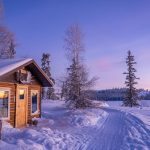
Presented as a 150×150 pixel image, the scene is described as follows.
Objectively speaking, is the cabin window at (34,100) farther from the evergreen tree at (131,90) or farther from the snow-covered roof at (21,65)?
the evergreen tree at (131,90)

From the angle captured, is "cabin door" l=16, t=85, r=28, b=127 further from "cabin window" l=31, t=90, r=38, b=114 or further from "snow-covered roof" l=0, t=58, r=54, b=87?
"snow-covered roof" l=0, t=58, r=54, b=87

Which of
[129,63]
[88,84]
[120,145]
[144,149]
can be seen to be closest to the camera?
[144,149]

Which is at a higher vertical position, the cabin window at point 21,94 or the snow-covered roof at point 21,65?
the snow-covered roof at point 21,65

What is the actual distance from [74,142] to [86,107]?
→ 20044mm

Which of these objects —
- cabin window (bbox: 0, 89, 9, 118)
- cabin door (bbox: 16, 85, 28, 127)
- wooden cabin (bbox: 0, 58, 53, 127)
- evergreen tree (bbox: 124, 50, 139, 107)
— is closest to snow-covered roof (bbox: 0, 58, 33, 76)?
wooden cabin (bbox: 0, 58, 53, 127)

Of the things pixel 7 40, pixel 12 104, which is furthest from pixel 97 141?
pixel 7 40

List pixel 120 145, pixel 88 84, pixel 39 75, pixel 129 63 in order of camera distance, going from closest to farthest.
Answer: pixel 120 145 → pixel 39 75 → pixel 88 84 → pixel 129 63

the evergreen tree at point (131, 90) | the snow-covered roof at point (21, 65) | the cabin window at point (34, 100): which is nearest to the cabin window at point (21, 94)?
the cabin window at point (34, 100)

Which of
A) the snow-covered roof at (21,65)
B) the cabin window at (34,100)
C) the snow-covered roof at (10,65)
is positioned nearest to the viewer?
the snow-covered roof at (10,65)

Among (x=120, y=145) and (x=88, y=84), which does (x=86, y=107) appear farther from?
(x=120, y=145)

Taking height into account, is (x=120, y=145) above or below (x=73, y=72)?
below

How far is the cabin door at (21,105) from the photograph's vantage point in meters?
18.0

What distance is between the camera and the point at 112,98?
6353 inches

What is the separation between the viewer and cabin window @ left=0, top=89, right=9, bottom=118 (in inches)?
648
